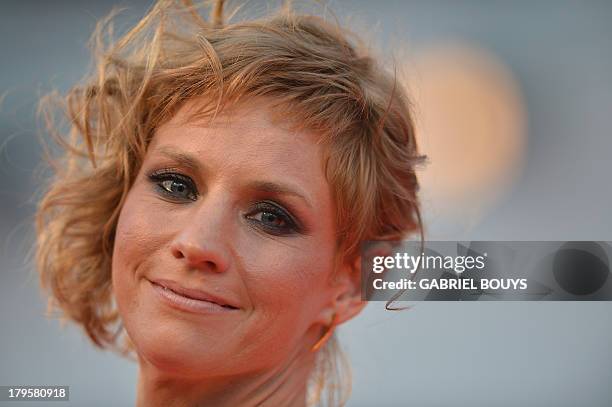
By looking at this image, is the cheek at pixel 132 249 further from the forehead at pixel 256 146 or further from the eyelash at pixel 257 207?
the forehead at pixel 256 146

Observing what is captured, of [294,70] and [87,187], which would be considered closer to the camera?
[294,70]

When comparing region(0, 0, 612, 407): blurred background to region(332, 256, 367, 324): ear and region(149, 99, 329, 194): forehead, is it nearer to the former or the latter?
region(332, 256, 367, 324): ear

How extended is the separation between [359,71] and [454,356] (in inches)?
31.4

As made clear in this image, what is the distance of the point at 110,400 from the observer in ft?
Answer: 6.91

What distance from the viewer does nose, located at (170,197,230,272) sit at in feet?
5.09

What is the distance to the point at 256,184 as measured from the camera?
161cm

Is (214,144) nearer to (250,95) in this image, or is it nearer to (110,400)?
(250,95)

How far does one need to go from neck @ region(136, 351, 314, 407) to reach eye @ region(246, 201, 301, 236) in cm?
31

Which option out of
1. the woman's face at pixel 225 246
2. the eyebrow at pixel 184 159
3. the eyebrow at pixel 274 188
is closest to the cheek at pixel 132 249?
the woman's face at pixel 225 246

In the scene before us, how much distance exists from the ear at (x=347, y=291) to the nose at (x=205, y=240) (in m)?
0.31

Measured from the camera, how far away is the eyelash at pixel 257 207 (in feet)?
5.38

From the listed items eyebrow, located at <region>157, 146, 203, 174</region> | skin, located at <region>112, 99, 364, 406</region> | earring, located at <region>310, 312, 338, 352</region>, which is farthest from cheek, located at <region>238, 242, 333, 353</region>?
eyebrow, located at <region>157, 146, 203, 174</region>

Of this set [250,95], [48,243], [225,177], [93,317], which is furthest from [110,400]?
[250,95]

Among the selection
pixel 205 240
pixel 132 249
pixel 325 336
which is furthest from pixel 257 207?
pixel 325 336
